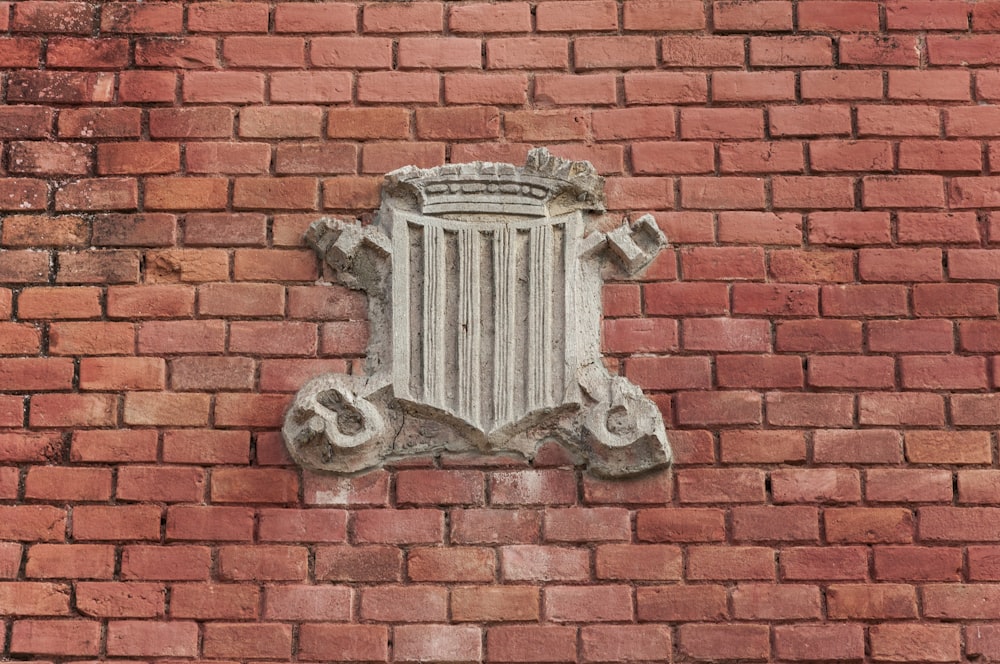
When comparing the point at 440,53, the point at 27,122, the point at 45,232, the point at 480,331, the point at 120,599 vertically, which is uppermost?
the point at 440,53

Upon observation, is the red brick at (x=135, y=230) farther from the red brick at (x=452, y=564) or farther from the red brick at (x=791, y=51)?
the red brick at (x=791, y=51)

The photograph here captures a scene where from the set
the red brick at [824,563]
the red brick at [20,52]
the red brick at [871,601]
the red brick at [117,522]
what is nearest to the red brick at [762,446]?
the red brick at [824,563]

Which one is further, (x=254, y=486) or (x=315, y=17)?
(x=315, y=17)

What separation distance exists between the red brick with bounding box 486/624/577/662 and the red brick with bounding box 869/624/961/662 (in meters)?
0.70

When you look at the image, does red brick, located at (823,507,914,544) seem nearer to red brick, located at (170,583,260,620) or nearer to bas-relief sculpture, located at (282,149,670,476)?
A: bas-relief sculpture, located at (282,149,670,476)

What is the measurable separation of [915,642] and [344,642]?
132 cm

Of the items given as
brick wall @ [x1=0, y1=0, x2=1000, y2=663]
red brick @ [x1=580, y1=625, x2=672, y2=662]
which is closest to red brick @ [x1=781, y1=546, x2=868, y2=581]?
brick wall @ [x1=0, y1=0, x2=1000, y2=663]

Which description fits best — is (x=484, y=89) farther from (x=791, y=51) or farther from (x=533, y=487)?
(x=533, y=487)

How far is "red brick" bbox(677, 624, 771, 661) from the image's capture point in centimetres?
294

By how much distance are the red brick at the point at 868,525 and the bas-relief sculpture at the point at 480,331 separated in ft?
1.42

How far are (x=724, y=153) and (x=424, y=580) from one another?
1300mm

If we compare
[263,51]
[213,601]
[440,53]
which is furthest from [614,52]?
[213,601]

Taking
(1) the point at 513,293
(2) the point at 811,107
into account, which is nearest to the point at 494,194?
(1) the point at 513,293

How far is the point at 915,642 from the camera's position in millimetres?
2947
